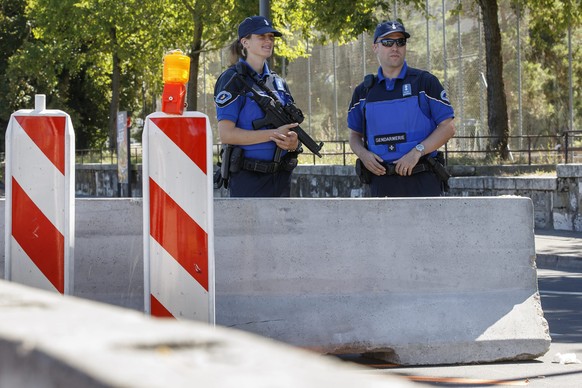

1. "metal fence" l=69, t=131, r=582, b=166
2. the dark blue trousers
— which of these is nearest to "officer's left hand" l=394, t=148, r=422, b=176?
the dark blue trousers

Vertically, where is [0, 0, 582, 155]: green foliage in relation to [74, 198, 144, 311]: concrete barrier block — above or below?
above

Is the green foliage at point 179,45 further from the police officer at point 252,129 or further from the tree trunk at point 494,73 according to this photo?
the police officer at point 252,129

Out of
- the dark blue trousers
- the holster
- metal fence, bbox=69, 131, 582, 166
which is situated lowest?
the dark blue trousers

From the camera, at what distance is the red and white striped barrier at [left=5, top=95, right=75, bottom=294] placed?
6.79 metres

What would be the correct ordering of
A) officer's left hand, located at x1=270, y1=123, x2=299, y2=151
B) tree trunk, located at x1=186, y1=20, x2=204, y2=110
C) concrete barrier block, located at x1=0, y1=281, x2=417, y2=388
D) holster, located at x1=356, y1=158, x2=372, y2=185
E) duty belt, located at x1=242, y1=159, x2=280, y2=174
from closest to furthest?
concrete barrier block, located at x1=0, y1=281, x2=417, y2=388, officer's left hand, located at x1=270, y1=123, x2=299, y2=151, duty belt, located at x1=242, y1=159, x2=280, y2=174, holster, located at x1=356, y1=158, x2=372, y2=185, tree trunk, located at x1=186, y1=20, x2=204, y2=110

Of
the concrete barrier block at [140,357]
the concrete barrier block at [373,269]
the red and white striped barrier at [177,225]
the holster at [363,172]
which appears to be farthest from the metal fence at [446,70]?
the concrete barrier block at [140,357]

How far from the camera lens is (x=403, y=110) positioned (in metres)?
8.24

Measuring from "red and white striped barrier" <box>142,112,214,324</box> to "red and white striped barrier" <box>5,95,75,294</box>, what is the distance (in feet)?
1.69

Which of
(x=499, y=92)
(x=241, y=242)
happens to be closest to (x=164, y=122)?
(x=241, y=242)

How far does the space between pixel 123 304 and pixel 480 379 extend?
209 centimetres

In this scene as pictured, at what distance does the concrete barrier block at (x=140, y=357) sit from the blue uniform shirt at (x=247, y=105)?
5.54 meters

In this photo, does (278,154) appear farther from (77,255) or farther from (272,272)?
(77,255)

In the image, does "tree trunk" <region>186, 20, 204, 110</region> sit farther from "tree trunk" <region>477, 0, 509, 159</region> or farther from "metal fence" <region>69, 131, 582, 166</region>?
"tree trunk" <region>477, 0, 509, 159</region>

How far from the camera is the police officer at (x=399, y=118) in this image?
27.0 ft
